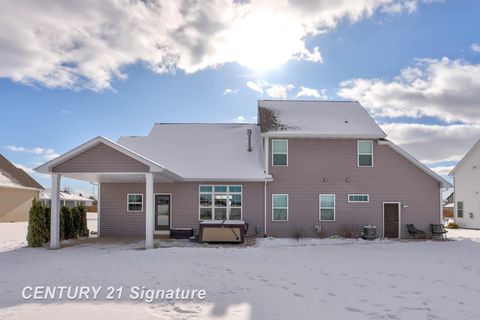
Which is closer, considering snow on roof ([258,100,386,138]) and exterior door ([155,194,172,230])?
snow on roof ([258,100,386,138])

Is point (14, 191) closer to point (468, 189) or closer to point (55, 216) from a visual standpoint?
point (55, 216)

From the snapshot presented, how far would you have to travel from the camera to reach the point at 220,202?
19.7 m

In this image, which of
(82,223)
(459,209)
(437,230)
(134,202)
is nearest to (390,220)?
(437,230)

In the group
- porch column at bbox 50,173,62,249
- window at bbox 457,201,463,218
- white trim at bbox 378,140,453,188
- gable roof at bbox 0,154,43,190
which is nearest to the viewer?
porch column at bbox 50,173,62,249

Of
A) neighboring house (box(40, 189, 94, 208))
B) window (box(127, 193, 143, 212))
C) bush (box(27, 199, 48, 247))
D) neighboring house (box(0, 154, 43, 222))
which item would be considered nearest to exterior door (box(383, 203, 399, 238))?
window (box(127, 193, 143, 212))

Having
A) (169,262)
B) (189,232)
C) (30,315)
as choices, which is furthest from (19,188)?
(30,315)

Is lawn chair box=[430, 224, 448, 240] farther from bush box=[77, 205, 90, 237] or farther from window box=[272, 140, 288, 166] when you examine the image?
bush box=[77, 205, 90, 237]

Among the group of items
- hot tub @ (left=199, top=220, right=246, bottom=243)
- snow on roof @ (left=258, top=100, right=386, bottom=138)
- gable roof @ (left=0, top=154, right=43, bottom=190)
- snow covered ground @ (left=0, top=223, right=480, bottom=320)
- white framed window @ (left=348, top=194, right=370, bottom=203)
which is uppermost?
snow on roof @ (left=258, top=100, right=386, bottom=138)

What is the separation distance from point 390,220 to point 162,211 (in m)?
10.6

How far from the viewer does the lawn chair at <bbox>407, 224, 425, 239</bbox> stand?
19453mm

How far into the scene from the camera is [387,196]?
19984 mm

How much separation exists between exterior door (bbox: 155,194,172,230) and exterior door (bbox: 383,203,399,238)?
32.9ft

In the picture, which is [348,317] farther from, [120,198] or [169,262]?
[120,198]

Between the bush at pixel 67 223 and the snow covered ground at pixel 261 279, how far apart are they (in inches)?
82.4
